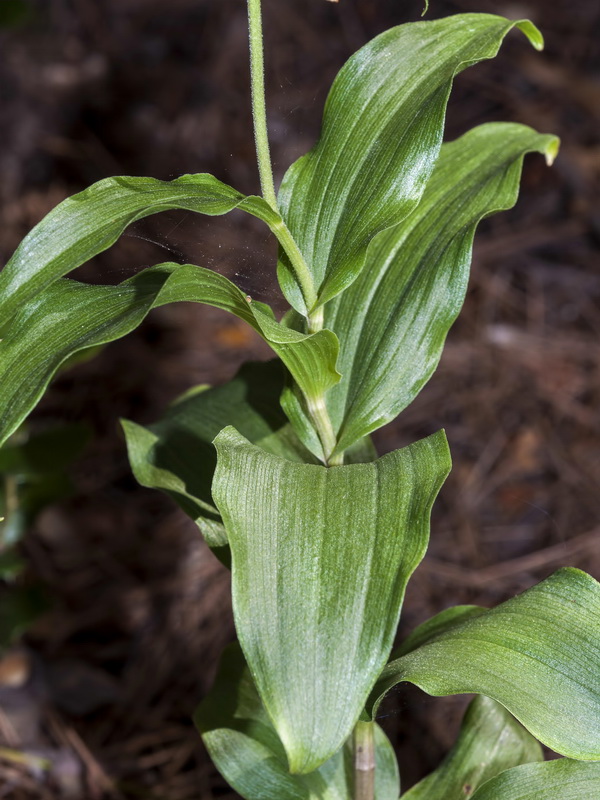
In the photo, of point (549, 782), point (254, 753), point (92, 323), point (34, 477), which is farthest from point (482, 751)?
point (34, 477)

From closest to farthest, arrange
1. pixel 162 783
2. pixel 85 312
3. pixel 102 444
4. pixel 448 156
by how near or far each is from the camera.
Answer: pixel 85 312
pixel 448 156
pixel 162 783
pixel 102 444

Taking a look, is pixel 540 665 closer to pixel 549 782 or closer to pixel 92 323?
pixel 549 782

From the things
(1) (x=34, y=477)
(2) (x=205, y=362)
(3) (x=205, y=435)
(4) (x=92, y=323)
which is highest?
(4) (x=92, y=323)

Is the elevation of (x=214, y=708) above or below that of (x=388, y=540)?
below

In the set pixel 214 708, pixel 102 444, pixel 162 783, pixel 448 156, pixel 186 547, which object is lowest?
pixel 162 783

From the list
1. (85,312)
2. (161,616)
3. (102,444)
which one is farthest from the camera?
(102,444)

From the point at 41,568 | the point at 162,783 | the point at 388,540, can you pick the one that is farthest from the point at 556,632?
the point at 41,568

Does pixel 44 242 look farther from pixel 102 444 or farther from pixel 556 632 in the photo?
pixel 102 444
